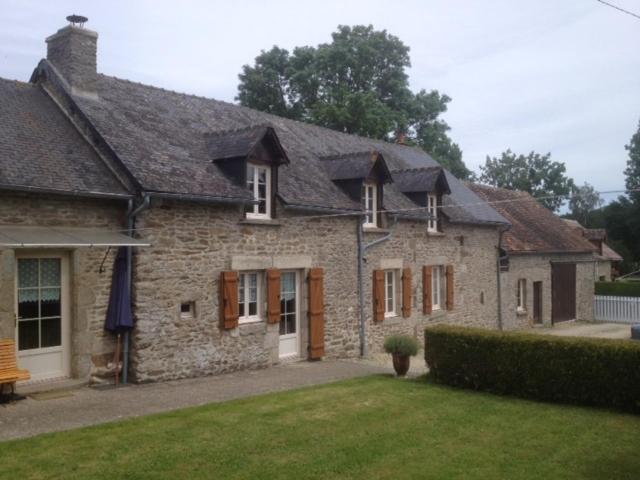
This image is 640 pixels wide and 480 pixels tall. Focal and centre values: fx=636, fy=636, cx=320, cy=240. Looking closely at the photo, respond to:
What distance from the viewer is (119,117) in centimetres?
1275

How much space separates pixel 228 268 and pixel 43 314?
345cm

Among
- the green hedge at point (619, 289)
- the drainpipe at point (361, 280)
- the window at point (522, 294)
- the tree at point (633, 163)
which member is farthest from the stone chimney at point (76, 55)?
the tree at point (633, 163)

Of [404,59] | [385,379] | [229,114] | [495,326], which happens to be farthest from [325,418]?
[404,59]

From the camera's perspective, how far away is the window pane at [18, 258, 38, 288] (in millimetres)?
A: 9945

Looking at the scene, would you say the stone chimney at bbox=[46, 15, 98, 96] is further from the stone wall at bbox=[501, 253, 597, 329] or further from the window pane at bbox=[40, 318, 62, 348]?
the stone wall at bbox=[501, 253, 597, 329]

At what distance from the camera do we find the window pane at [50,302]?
33.6ft

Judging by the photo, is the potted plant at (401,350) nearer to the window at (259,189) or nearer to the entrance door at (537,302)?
the window at (259,189)

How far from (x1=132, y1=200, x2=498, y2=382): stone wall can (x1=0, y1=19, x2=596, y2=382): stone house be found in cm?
3

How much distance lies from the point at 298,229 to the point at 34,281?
222 inches

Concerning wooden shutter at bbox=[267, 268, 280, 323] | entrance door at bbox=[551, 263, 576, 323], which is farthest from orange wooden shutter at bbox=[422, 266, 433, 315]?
entrance door at bbox=[551, 263, 576, 323]

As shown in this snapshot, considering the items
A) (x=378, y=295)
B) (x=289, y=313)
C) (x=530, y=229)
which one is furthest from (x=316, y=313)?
(x=530, y=229)

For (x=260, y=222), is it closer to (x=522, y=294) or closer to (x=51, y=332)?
(x=51, y=332)

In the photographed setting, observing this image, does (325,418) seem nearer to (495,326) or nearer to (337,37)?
(495,326)

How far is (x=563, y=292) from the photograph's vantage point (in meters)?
25.3
